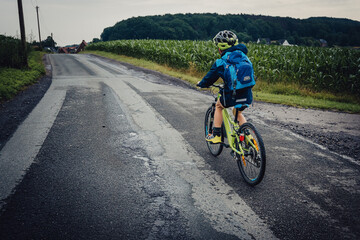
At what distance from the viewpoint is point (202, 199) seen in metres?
2.98

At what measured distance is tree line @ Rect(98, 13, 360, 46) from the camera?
8111 cm

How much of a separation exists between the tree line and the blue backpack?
253ft

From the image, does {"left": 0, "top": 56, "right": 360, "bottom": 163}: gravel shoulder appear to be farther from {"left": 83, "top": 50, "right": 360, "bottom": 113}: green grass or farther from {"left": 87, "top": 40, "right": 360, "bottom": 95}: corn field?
{"left": 87, "top": 40, "right": 360, "bottom": 95}: corn field

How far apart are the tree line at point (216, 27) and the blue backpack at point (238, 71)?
253ft

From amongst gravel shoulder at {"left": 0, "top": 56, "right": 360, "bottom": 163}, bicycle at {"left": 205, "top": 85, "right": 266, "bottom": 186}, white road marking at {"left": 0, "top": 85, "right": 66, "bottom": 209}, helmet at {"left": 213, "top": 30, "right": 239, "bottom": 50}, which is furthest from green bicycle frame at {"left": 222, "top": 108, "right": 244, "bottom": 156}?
white road marking at {"left": 0, "top": 85, "right": 66, "bottom": 209}

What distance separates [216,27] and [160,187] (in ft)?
338

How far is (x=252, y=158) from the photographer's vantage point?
10.8 feet

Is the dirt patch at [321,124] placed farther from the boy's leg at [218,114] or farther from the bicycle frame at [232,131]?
the boy's leg at [218,114]

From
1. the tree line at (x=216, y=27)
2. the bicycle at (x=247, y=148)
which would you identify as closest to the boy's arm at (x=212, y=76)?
the bicycle at (x=247, y=148)

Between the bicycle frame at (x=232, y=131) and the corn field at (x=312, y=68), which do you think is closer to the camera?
the bicycle frame at (x=232, y=131)

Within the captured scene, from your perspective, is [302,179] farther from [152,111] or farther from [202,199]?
[152,111]

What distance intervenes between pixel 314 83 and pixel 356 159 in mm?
8551

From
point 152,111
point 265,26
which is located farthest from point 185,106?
point 265,26

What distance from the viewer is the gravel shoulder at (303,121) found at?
502 cm
